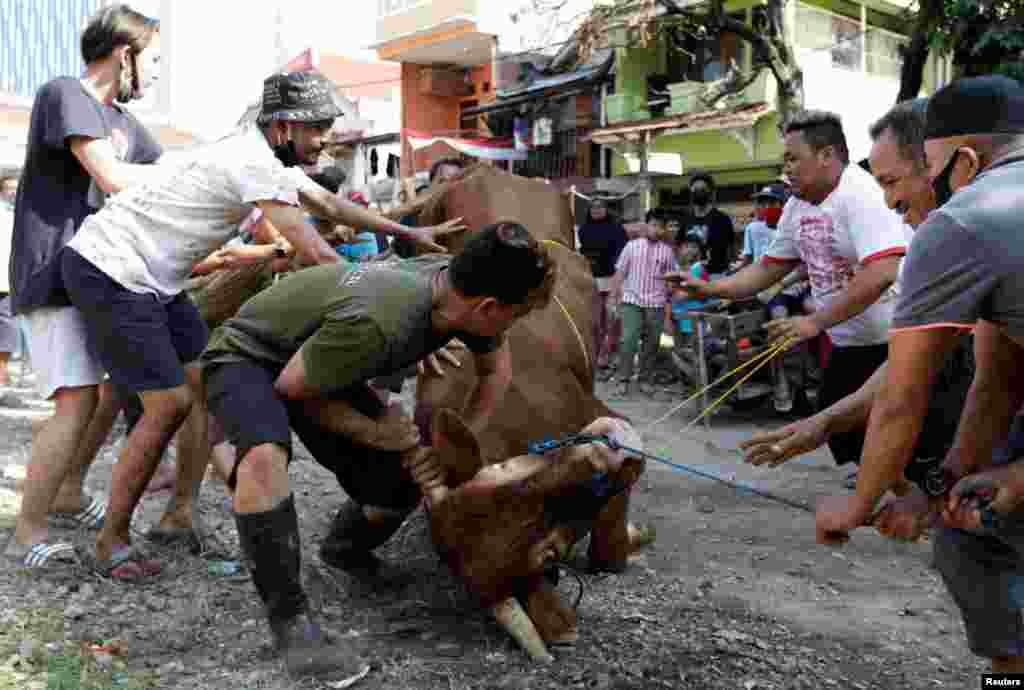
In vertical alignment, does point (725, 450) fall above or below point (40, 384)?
below

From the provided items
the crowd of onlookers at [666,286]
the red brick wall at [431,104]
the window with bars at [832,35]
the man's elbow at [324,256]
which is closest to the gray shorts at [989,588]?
the man's elbow at [324,256]

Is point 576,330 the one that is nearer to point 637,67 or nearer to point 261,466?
point 261,466

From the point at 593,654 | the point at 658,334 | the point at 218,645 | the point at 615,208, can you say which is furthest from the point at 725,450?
the point at 615,208

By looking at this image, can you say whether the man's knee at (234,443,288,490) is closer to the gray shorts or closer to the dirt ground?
the dirt ground

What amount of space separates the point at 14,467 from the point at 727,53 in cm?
1466

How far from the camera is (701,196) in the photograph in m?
10.4

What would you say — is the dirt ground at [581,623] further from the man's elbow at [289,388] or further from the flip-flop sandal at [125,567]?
the man's elbow at [289,388]

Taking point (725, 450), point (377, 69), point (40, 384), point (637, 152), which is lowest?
point (725, 450)

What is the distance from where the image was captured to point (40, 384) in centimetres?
355

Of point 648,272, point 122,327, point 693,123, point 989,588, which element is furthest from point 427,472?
point 693,123

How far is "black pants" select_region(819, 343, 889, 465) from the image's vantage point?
4355 millimetres

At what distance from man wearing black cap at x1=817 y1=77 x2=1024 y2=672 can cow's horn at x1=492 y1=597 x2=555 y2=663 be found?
40.1 inches

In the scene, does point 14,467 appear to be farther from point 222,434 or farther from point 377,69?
point 377,69

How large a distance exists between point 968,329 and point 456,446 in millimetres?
1388
